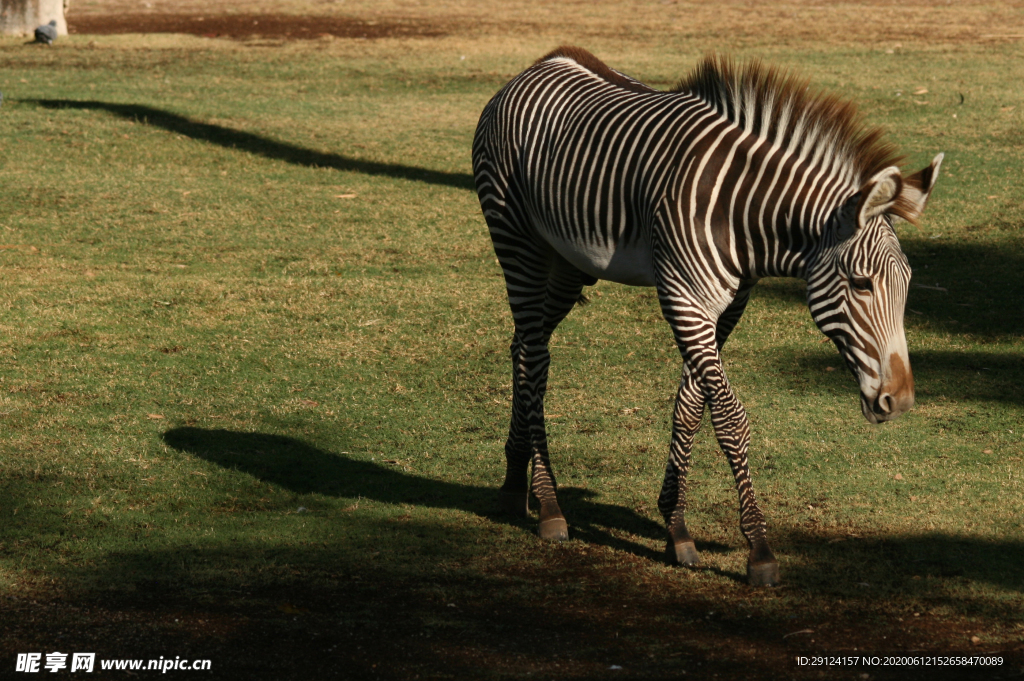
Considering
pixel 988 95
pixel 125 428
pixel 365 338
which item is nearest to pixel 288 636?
pixel 125 428

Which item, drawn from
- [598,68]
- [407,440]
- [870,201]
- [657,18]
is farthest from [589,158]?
[657,18]

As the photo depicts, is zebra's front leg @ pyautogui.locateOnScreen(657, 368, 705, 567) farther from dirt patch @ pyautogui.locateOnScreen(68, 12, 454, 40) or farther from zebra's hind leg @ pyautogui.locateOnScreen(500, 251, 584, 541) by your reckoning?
dirt patch @ pyautogui.locateOnScreen(68, 12, 454, 40)

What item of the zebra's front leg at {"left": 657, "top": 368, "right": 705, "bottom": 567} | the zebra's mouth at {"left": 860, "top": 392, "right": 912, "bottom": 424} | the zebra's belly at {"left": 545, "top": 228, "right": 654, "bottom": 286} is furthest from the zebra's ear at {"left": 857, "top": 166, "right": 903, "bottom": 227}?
the zebra's front leg at {"left": 657, "top": 368, "right": 705, "bottom": 567}

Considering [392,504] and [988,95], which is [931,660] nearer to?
[392,504]

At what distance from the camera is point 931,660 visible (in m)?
4.81

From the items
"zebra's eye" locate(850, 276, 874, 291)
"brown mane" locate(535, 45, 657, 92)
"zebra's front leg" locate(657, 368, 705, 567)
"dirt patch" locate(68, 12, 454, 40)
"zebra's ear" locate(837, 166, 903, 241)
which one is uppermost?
"dirt patch" locate(68, 12, 454, 40)

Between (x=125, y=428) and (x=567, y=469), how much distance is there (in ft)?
9.65

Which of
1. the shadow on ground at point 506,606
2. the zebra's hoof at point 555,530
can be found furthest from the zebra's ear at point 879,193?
the zebra's hoof at point 555,530

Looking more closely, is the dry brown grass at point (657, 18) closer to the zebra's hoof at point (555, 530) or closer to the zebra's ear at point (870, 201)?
the zebra's hoof at point (555, 530)

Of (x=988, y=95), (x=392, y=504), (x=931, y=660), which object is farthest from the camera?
(x=988, y=95)

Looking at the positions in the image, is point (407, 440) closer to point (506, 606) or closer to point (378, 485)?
point (378, 485)

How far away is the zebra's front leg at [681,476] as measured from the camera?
582cm

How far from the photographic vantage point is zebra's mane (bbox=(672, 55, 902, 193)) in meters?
5.12

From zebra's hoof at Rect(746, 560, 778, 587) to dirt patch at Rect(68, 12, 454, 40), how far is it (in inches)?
858
